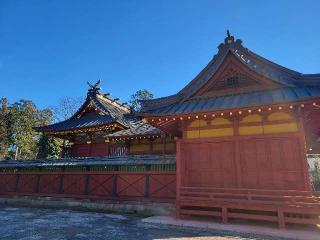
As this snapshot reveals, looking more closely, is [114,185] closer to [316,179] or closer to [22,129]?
[316,179]


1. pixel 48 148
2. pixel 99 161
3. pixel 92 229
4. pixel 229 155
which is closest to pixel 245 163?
pixel 229 155

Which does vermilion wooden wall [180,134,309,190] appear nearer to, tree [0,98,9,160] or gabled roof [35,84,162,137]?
gabled roof [35,84,162,137]

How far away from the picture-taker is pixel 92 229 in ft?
30.8

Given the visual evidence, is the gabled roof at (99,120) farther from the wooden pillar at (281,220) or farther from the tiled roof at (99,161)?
the wooden pillar at (281,220)

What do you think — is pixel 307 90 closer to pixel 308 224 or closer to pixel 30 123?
pixel 308 224

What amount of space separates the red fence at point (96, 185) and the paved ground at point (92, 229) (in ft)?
6.41

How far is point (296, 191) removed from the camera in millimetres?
9172

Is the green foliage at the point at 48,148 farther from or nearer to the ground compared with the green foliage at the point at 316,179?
farther from the ground

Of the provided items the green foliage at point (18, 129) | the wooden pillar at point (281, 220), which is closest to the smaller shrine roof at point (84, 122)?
the wooden pillar at point (281, 220)

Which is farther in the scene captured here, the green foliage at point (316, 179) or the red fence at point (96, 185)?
the green foliage at point (316, 179)

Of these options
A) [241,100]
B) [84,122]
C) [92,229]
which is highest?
[84,122]

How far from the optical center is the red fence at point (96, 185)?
13.3 meters

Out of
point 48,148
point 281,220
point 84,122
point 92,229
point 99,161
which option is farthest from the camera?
point 48,148

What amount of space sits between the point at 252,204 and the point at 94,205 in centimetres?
880
